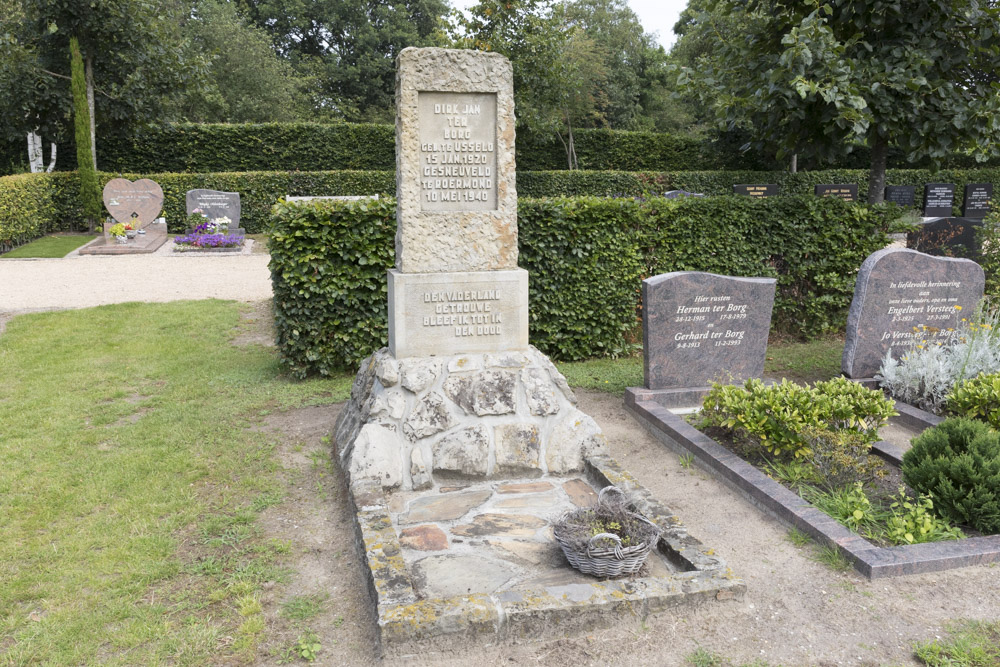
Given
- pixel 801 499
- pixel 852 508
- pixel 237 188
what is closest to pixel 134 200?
pixel 237 188

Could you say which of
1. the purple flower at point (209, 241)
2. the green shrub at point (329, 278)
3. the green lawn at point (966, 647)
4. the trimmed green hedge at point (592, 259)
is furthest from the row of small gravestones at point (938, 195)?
the green lawn at point (966, 647)

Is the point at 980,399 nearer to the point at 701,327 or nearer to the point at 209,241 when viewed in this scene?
the point at 701,327

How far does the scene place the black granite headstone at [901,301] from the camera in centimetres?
704

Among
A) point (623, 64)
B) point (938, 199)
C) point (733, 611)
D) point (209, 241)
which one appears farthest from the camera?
point (623, 64)

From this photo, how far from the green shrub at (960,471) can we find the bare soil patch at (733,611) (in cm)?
→ 37

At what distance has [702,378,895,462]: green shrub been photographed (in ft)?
16.1

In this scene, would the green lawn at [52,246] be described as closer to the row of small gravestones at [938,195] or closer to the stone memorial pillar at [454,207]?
the stone memorial pillar at [454,207]

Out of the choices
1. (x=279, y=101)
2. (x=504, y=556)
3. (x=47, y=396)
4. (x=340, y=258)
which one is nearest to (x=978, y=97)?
(x=340, y=258)

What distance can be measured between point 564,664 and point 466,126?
3.54 metres

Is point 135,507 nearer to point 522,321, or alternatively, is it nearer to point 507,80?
point 522,321

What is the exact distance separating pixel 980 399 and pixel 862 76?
435 centimetres

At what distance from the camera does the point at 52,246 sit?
16.8 metres

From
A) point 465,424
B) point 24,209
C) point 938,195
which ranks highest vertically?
point 938,195

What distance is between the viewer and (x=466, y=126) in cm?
515
